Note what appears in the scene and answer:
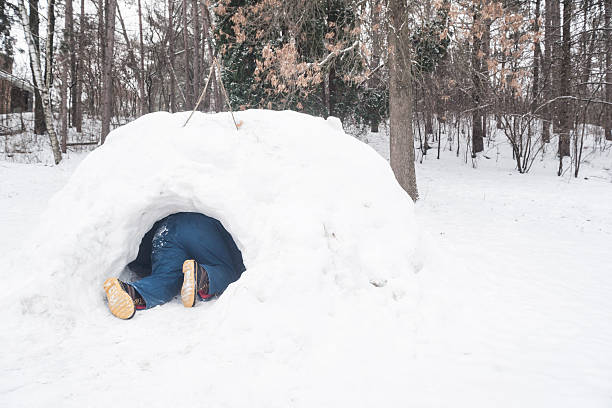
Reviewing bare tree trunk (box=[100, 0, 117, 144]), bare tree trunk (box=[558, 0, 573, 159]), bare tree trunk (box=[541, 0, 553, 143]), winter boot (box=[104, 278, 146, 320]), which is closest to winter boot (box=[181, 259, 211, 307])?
winter boot (box=[104, 278, 146, 320])

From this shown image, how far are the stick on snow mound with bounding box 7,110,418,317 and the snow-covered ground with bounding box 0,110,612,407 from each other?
0.10 m

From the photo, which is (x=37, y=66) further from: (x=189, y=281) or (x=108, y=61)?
(x=189, y=281)

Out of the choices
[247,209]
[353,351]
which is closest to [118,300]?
[247,209]

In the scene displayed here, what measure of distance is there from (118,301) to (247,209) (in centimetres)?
115

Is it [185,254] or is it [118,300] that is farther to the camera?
[185,254]

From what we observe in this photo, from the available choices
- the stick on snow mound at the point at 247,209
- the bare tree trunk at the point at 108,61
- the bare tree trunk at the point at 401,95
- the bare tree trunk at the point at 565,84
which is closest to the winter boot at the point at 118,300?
the stick on snow mound at the point at 247,209

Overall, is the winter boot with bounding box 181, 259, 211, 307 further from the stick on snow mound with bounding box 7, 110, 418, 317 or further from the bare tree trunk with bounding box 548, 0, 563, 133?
the bare tree trunk with bounding box 548, 0, 563, 133

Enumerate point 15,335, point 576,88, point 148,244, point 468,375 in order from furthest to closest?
point 576,88 < point 148,244 < point 15,335 < point 468,375

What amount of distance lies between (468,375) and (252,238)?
165 centimetres

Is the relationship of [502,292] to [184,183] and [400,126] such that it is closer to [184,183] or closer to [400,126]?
[184,183]

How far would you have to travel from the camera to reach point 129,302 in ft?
8.27

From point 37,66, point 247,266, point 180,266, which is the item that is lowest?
point 180,266

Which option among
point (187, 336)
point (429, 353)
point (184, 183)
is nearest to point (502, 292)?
point (429, 353)

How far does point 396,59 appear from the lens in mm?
6148
